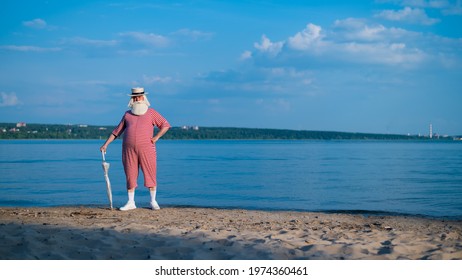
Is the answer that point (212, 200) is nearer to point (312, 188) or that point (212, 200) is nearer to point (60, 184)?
point (312, 188)

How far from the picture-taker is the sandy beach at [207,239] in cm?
629

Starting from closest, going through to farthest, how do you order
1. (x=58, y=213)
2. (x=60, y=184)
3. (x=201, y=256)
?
(x=201, y=256) < (x=58, y=213) < (x=60, y=184)

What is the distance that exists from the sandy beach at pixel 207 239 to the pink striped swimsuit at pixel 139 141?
0.94 m

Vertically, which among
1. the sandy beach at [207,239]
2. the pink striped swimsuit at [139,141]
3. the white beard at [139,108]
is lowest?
the sandy beach at [207,239]

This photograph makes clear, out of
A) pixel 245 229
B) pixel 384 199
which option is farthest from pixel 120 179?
pixel 245 229

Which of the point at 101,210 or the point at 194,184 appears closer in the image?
the point at 101,210

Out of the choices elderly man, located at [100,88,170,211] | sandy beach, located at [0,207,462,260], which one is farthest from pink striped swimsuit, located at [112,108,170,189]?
sandy beach, located at [0,207,462,260]

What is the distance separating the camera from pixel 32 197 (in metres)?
15.2

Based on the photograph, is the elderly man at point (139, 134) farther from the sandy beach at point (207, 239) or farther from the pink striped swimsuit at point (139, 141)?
the sandy beach at point (207, 239)

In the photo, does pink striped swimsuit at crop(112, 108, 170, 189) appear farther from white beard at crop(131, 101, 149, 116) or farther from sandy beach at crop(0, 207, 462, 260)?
sandy beach at crop(0, 207, 462, 260)

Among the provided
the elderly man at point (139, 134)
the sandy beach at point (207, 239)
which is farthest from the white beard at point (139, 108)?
the sandy beach at point (207, 239)

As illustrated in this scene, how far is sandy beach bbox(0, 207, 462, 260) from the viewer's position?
629 centimetres

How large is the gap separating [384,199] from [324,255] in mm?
9546

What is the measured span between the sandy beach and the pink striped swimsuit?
942 millimetres
